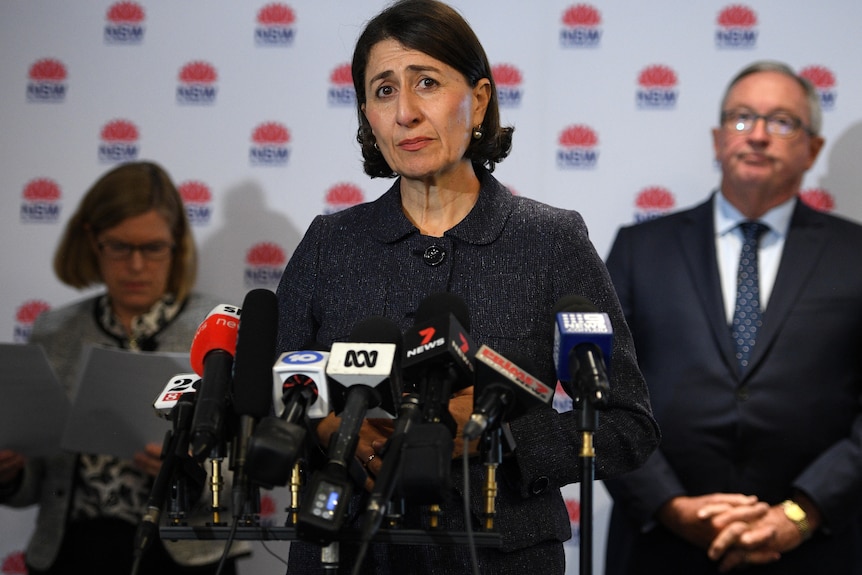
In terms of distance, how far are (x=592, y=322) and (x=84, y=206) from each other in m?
2.62

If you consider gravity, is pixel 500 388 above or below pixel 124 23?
below

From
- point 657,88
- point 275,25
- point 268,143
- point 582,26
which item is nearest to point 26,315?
point 268,143

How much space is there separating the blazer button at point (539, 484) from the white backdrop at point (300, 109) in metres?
2.12

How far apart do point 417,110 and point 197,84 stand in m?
2.38

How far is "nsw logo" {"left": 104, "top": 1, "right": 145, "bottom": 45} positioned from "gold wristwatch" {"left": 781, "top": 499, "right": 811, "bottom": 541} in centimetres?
292

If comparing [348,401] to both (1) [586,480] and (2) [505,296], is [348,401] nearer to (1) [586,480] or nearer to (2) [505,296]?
(1) [586,480]

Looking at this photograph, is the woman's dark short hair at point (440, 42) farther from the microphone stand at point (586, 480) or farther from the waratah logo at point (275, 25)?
the waratah logo at point (275, 25)

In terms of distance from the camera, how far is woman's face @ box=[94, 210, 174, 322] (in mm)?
3457

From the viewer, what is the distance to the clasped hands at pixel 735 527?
2.91 meters

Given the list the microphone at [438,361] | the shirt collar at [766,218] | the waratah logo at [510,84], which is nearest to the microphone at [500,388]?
the microphone at [438,361]

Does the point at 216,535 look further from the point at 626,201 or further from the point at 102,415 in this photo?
the point at 626,201

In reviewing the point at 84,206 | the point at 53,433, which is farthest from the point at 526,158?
the point at 53,433

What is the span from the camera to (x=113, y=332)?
3.45m

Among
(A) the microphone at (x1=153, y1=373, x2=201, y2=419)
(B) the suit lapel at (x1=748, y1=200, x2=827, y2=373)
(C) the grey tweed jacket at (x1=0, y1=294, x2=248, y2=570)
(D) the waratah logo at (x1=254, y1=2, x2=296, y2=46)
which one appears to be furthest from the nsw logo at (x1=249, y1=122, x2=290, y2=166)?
(A) the microphone at (x1=153, y1=373, x2=201, y2=419)
